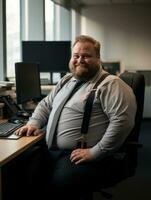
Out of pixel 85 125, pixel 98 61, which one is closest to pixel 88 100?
pixel 85 125

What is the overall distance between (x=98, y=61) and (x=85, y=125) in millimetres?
460

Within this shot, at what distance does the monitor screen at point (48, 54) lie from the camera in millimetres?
4444

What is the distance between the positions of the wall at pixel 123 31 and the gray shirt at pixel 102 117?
6407mm

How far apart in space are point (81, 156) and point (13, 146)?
1.32ft

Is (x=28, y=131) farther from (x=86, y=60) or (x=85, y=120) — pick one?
(x=86, y=60)

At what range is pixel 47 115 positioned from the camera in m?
2.67

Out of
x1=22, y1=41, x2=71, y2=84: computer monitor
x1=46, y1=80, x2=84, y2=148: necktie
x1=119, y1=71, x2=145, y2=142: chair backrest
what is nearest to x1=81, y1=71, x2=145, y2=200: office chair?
→ x1=119, y1=71, x2=145, y2=142: chair backrest

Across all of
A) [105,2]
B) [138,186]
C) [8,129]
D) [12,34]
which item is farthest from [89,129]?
[105,2]

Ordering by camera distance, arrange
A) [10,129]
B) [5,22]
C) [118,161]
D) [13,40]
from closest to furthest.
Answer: [118,161] < [10,129] < [5,22] < [13,40]

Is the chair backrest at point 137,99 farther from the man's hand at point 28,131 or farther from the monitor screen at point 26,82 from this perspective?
the monitor screen at point 26,82

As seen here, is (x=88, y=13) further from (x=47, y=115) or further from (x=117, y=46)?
(x=47, y=115)

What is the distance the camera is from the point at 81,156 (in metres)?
2.15

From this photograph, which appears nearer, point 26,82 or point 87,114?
point 87,114

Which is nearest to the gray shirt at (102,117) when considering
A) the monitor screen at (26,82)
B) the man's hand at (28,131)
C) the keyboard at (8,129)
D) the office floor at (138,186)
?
the man's hand at (28,131)
